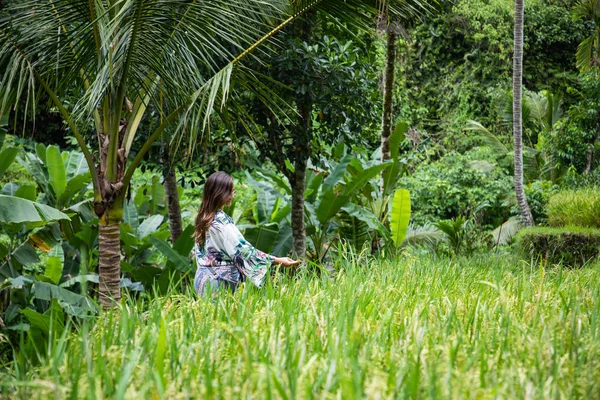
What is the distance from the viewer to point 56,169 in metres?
7.46

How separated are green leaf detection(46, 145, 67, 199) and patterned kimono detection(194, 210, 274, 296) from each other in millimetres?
3796

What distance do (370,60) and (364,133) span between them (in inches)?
33.8

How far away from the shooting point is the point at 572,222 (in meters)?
9.99

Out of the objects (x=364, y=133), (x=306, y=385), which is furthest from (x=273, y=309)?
(x=364, y=133)

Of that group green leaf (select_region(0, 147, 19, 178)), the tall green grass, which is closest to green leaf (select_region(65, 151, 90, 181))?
green leaf (select_region(0, 147, 19, 178))

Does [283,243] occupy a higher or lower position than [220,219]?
lower

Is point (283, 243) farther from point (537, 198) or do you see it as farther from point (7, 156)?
point (537, 198)

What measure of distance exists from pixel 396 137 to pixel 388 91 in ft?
2.71

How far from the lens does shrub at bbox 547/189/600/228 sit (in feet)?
32.0

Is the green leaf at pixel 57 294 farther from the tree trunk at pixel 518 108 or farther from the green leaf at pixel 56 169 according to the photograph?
the tree trunk at pixel 518 108

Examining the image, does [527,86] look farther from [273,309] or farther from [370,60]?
[273,309]

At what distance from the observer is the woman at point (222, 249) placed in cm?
432

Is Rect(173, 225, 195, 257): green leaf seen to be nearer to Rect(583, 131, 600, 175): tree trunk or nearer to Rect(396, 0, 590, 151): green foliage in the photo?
Rect(583, 131, 600, 175): tree trunk

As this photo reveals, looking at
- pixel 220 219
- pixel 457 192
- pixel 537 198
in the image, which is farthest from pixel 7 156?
pixel 537 198
